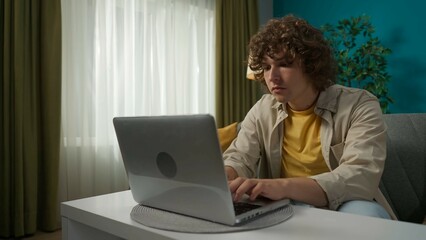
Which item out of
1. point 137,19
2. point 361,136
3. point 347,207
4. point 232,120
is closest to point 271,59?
point 361,136

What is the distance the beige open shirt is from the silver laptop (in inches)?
8.8

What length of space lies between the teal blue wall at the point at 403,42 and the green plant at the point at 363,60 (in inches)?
3.2

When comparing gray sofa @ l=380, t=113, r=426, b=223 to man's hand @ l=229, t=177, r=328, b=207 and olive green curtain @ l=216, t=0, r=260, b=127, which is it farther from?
olive green curtain @ l=216, t=0, r=260, b=127

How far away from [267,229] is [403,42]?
9.79ft

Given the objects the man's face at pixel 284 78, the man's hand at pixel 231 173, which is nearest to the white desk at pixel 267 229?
the man's hand at pixel 231 173

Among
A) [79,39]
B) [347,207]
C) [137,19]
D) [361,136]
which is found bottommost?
[347,207]

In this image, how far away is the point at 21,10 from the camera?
7.43ft

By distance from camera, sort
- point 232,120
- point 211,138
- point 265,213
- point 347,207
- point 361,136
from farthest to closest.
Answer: point 232,120
point 361,136
point 347,207
point 265,213
point 211,138

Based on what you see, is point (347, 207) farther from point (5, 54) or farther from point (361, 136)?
point (5, 54)

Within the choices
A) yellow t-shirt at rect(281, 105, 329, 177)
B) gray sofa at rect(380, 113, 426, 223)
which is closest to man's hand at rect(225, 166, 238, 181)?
yellow t-shirt at rect(281, 105, 329, 177)

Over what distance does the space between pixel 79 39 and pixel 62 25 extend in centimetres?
14

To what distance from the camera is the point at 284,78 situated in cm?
115

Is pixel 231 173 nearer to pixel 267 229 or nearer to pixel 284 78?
pixel 284 78

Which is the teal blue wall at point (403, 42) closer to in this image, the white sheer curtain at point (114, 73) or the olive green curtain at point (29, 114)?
the white sheer curtain at point (114, 73)
